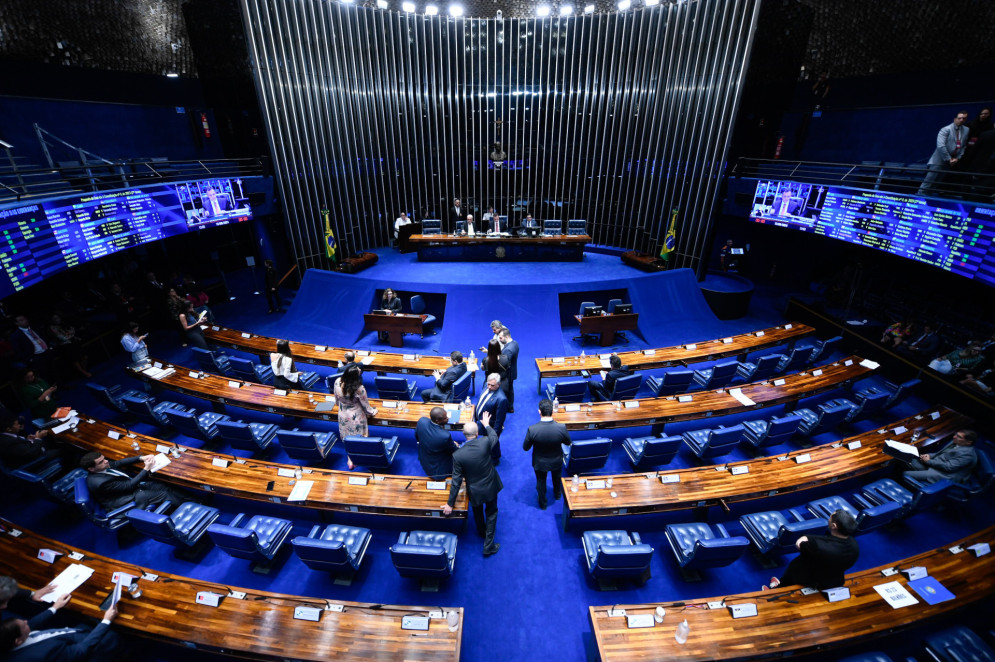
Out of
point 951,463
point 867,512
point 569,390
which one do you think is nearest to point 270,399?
point 569,390

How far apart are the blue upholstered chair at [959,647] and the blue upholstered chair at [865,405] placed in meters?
3.82

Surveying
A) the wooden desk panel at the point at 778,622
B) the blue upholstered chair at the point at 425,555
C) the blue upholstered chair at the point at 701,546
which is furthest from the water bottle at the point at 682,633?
the blue upholstered chair at the point at 425,555

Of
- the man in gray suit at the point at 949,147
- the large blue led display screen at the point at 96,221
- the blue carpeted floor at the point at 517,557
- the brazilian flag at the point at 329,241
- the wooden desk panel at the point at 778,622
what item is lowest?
the blue carpeted floor at the point at 517,557

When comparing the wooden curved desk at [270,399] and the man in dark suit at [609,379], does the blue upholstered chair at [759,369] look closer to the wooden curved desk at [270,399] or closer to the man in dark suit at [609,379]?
the man in dark suit at [609,379]

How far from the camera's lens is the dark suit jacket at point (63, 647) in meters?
2.99

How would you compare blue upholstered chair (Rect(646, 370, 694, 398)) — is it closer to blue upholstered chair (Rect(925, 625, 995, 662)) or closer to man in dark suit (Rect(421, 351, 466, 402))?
man in dark suit (Rect(421, 351, 466, 402))

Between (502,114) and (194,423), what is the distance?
14.1 metres

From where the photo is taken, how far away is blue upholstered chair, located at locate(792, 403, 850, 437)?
21.2ft

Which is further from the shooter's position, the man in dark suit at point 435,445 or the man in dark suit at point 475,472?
the man in dark suit at point 435,445

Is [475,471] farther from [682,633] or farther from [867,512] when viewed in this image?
[867,512]

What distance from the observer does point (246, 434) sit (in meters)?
6.01

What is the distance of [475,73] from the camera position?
590 inches

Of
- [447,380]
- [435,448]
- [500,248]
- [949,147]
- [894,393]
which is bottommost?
[894,393]

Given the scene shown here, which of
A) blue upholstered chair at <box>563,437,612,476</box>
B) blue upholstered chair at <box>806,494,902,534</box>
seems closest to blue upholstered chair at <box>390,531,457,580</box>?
blue upholstered chair at <box>563,437,612,476</box>
